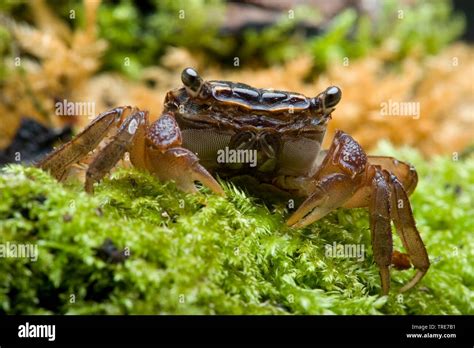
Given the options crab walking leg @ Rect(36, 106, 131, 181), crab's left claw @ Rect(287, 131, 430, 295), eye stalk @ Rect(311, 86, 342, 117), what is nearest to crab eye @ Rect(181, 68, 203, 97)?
crab walking leg @ Rect(36, 106, 131, 181)

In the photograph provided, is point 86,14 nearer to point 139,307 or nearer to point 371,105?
point 371,105

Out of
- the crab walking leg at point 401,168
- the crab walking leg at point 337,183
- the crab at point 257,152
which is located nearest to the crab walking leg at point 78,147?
the crab at point 257,152

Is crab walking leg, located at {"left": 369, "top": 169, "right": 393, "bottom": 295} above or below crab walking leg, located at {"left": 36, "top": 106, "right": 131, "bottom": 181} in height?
below

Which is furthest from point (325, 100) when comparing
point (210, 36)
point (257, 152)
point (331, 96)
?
point (210, 36)

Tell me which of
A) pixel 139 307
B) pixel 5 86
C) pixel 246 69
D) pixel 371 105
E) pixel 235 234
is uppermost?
pixel 246 69

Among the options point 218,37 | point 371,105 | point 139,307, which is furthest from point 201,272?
point 218,37

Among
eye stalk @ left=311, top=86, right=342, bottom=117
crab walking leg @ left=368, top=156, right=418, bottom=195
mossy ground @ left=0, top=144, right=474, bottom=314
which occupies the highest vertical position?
eye stalk @ left=311, top=86, right=342, bottom=117

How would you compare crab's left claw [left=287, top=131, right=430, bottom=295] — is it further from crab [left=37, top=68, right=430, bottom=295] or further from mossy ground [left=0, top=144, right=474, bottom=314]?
mossy ground [left=0, top=144, right=474, bottom=314]
